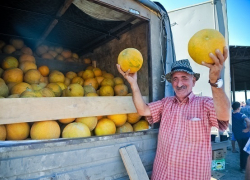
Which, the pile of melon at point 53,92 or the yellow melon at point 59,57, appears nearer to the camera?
the pile of melon at point 53,92

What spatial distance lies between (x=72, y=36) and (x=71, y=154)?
101 inches

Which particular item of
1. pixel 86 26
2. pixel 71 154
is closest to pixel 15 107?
pixel 71 154

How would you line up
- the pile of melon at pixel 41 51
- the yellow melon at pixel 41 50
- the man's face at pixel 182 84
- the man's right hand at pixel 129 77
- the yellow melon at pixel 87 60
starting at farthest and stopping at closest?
Answer: 1. the yellow melon at pixel 87 60
2. the yellow melon at pixel 41 50
3. the pile of melon at pixel 41 51
4. the man's face at pixel 182 84
5. the man's right hand at pixel 129 77

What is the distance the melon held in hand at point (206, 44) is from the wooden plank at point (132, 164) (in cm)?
123

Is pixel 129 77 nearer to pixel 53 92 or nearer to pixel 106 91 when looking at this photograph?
pixel 106 91

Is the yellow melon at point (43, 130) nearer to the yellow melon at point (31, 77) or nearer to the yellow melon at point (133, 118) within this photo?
the yellow melon at point (31, 77)

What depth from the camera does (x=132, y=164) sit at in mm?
1986

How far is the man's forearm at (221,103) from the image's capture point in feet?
5.52

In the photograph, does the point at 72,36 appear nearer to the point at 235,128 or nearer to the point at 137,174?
→ the point at 137,174

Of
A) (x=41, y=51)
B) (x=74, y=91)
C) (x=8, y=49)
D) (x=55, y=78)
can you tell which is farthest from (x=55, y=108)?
(x=41, y=51)

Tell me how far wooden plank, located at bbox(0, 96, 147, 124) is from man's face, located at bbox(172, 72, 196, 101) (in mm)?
688

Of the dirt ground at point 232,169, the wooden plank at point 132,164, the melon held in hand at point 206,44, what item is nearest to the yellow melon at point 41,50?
the wooden plank at point 132,164

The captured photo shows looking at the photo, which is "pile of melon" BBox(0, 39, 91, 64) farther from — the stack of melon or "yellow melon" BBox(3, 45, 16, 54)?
the stack of melon

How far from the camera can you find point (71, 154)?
1.75 meters
